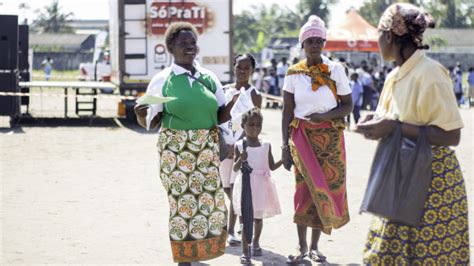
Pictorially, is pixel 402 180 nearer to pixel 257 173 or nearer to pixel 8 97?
pixel 257 173

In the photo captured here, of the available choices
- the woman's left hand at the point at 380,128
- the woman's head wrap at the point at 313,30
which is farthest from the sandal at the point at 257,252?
the woman's left hand at the point at 380,128

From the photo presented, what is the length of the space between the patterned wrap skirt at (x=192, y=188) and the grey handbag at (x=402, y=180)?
2.01m

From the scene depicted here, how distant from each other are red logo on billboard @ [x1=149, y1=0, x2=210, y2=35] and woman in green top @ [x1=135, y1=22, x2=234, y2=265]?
42.9 ft

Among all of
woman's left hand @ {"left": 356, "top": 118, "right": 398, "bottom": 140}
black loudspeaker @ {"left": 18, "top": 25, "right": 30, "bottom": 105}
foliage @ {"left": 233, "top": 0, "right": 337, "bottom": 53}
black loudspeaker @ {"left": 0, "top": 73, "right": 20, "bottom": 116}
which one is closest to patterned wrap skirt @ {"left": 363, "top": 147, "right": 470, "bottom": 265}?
woman's left hand @ {"left": 356, "top": 118, "right": 398, "bottom": 140}

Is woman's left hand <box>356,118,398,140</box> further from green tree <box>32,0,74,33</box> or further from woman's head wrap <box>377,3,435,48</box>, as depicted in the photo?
green tree <box>32,0,74,33</box>

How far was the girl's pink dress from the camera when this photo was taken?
6.91m

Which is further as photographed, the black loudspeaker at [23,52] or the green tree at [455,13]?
the green tree at [455,13]

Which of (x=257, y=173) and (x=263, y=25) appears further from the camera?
(x=263, y=25)

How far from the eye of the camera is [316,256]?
677 cm

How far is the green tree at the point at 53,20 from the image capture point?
380 ft

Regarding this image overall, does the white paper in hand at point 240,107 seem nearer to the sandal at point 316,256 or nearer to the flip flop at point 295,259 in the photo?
the flip flop at point 295,259

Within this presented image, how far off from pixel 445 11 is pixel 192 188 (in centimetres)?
7050

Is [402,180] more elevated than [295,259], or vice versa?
[402,180]

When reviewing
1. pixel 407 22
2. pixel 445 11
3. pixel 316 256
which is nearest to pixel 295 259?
pixel 316 256
